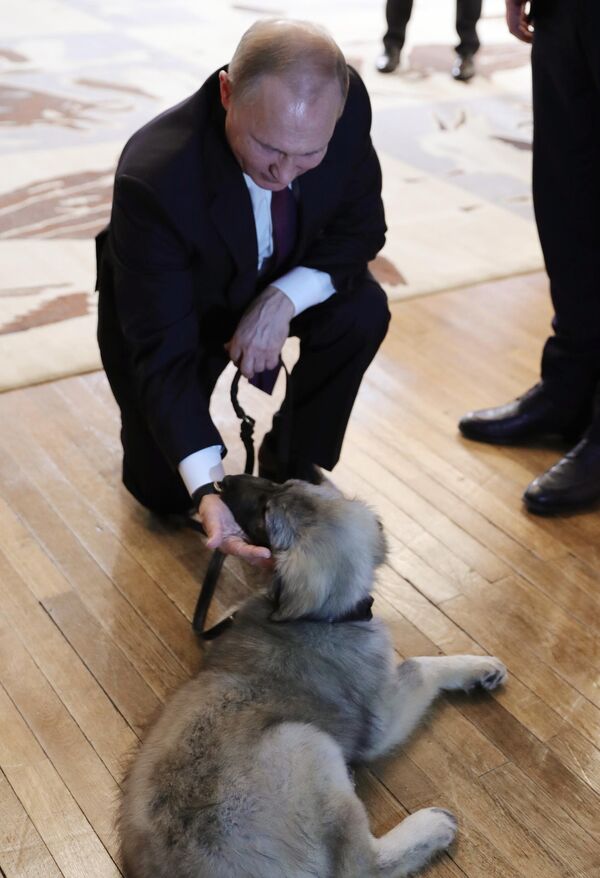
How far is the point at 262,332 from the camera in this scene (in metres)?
2.09

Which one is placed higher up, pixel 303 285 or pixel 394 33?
pixel 303 285

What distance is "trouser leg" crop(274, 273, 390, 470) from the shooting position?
230 centimetres

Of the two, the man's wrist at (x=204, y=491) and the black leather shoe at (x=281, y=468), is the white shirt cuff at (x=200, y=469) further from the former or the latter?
the black leather shoe at (x=281, y=468)

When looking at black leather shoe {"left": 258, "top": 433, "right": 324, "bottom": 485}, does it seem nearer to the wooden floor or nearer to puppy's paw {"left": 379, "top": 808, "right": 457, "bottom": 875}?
the wooden floor

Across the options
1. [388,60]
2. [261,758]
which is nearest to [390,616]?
[261,758]

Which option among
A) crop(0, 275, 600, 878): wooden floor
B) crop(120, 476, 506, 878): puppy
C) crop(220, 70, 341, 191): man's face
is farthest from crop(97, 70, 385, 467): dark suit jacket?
crop(0, 275, 600, 878): wooden floor

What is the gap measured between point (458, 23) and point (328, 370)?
3724mm

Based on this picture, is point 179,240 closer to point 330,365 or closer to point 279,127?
point 279,127

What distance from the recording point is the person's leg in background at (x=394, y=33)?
5367 millimetres

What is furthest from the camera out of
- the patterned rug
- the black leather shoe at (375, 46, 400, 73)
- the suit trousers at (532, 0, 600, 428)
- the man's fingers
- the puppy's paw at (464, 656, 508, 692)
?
the black leather shoe at (375, 46, 400, 73)

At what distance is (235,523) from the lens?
1.81 m

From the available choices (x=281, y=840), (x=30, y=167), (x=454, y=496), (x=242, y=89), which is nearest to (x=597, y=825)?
(x=281, y=840)

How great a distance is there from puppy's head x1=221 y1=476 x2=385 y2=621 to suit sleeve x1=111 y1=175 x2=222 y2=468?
24cm

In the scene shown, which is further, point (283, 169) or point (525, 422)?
point (525, 422)
